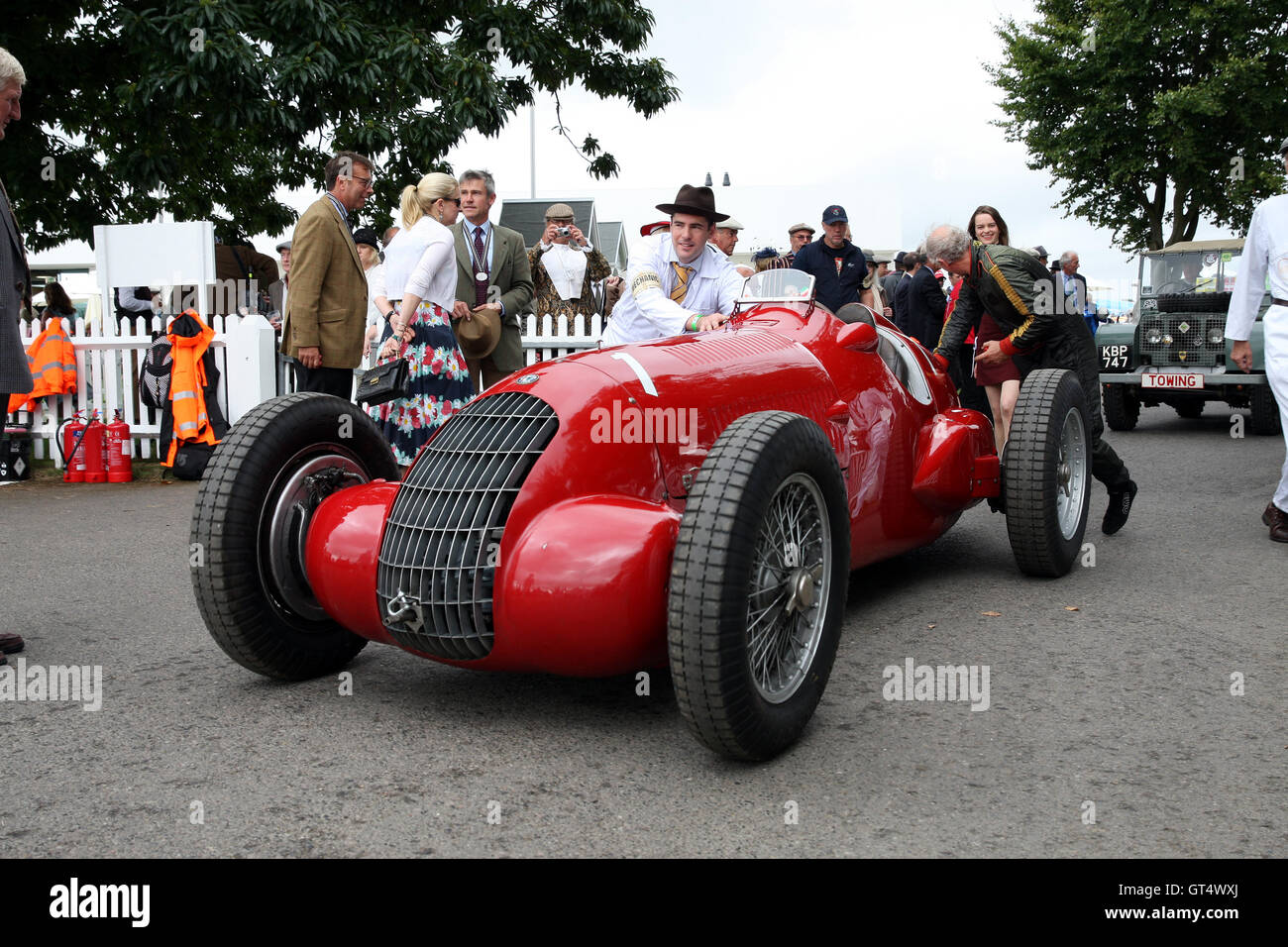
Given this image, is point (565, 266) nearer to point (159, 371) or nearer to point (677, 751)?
point (159, 371)

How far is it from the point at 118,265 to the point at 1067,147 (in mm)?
22417

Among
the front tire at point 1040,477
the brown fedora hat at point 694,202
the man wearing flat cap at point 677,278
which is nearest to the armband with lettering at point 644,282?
the man wearing flat cap at point 677,278

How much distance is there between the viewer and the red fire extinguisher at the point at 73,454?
909 cm

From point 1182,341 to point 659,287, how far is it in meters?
9.76

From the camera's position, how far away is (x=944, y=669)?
151 inches

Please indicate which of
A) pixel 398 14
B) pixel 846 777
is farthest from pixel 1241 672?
pixel 398 14

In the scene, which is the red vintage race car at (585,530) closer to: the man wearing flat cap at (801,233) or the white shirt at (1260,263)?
Answer: the white shirt at (1260,263)

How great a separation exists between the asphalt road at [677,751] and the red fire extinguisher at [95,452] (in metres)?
4.53

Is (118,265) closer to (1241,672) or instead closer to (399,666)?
(399,666)

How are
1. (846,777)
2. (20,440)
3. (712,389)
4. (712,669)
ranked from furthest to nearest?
(20,440) < (712,389) < (846,777) < (712,669)

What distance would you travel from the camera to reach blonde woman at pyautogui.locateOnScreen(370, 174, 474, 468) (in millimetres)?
5621

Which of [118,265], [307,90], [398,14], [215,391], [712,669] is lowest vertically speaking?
[712,669]

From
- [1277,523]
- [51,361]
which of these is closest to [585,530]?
[1277,523]

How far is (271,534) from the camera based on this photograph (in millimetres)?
3537
